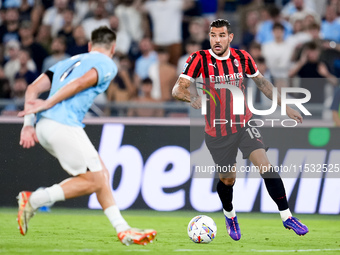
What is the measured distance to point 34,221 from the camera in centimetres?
923

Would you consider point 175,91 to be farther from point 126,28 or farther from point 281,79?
point 126,28

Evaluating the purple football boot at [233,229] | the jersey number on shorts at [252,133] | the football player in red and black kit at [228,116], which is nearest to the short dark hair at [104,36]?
the football player in red and black kit at [228,116]

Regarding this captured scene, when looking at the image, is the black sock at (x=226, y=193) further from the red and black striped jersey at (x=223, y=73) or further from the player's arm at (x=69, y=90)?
the player's arm at (x=69, y=90)

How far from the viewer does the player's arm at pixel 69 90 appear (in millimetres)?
6230

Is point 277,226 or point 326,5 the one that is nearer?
point 277,226

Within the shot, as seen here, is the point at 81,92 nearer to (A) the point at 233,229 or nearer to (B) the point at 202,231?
(B) the point at 202,231

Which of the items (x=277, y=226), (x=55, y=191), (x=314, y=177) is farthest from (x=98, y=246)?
(x=314, y=177)

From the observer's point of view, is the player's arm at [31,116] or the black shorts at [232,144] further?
the black shorts at [232,144]

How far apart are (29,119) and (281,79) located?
556 centimetres

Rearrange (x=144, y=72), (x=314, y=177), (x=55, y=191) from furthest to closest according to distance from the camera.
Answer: (x=144, y=72) < (x=314, y=177) < (x=55, y=191)

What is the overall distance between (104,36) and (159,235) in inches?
103

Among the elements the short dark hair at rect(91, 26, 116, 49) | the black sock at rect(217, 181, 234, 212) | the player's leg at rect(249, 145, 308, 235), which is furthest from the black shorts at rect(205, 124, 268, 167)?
the short dark hair at rect(91, 26, 116, 49)

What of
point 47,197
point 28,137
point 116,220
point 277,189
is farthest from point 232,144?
point 28,137

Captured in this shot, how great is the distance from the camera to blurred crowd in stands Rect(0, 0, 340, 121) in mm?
12312
